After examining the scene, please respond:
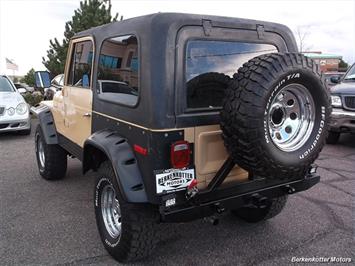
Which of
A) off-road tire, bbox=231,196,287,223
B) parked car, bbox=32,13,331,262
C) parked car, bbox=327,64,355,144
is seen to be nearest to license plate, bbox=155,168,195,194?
parked car, bbox=32,13,331,262

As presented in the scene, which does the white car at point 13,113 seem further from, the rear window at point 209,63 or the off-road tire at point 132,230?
the rear window at point 209,63

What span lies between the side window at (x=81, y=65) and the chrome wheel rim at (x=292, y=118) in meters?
1.96

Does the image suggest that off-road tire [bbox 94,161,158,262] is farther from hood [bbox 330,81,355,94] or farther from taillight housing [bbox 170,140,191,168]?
hood [bbox 330,81,355,94]

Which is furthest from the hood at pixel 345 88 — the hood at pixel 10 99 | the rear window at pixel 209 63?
the hood at pixel 10 99

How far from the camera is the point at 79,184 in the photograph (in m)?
5.16

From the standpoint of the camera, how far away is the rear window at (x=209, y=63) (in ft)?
9.12

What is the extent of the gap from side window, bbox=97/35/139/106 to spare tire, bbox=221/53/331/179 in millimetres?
809

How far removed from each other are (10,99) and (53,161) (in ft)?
14.6

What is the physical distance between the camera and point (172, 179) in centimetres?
269

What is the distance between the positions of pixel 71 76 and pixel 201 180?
7.90ft

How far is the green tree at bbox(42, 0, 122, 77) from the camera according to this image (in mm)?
15742

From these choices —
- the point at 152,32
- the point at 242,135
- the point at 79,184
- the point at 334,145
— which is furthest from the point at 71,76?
the point at 334,145

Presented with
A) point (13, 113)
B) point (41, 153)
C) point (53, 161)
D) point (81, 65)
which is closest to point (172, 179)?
point (81, 65)

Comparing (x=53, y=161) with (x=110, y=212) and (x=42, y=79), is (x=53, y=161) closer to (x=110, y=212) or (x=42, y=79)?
(x=42, y=79)
